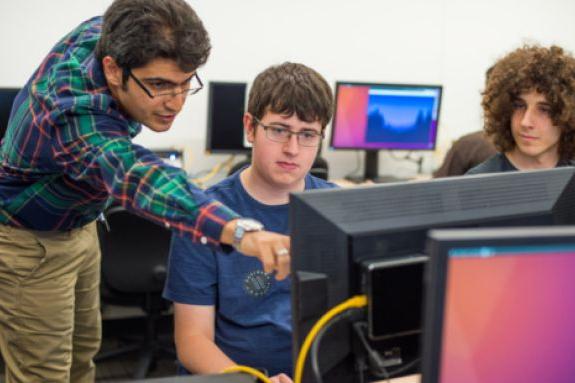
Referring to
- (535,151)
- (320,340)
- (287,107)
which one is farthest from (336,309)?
(535,151)

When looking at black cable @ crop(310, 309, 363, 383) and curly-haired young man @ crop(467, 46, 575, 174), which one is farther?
curly-haired young man @ crop(467, 46, 575, 174)

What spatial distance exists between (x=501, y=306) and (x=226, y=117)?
111 inches

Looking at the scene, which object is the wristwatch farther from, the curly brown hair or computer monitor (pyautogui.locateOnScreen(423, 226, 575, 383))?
the curly brown hair

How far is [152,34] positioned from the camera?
1391 mm

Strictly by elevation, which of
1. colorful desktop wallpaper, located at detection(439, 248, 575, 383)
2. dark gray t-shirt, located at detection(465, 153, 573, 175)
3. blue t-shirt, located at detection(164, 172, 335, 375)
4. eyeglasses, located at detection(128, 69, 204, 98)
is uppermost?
eyeglasses, located at detection(128, 69, 204, 98)

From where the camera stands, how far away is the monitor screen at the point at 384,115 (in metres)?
3.66

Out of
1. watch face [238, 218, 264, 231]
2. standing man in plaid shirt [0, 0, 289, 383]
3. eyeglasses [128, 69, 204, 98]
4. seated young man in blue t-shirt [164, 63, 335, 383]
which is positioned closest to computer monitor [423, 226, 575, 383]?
standing man in plaid shirt [0, 0, 289, 383]

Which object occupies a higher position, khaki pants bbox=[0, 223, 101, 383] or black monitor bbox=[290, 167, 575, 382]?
black monitor bbox=[290, 167, 575, 382]

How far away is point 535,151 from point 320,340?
1.09 meters

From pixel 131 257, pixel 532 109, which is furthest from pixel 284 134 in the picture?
pixel 131 257

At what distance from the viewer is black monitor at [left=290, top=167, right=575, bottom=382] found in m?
0.93

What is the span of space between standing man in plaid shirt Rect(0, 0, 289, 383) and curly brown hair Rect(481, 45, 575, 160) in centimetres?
84

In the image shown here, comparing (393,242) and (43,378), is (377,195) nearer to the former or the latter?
(393,242)

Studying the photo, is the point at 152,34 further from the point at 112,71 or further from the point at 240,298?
the point at 240,298
